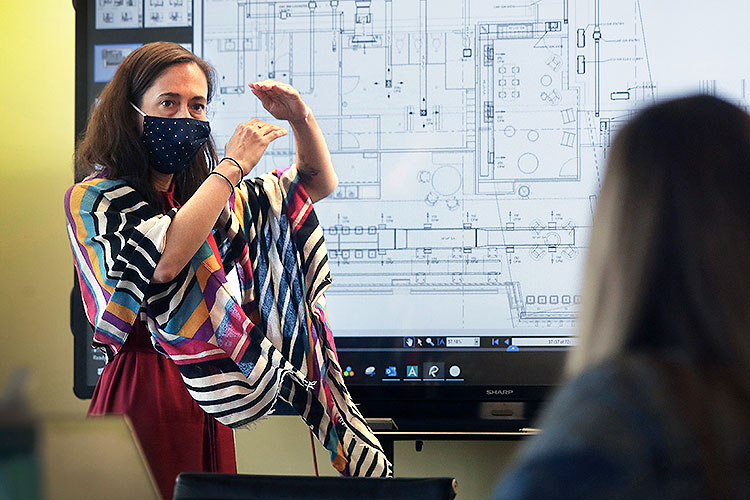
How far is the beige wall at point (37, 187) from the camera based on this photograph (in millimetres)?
2959

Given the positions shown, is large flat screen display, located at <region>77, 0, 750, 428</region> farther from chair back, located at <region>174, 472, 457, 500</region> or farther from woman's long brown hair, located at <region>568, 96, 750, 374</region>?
woman's long brown hair, located at <region>568, 96, 750, 374</region>

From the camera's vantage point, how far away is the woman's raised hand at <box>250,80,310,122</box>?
6.86ft

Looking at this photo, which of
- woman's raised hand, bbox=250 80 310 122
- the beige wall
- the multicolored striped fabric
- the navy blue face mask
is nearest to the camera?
the multicolored striped fabric

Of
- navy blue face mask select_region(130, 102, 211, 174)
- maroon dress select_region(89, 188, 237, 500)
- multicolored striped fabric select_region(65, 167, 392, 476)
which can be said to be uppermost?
navy blue face mask select_region(130, 102, 211, 174)

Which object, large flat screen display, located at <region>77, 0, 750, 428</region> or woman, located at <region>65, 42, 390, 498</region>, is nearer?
woman, located at <region>65, 42, 390, 498</region>

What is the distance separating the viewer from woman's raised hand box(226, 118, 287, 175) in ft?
6.64

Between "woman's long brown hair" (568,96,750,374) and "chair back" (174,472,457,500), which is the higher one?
"woman's long brown hair" (568,96,750,374)

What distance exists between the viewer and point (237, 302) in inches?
79.2

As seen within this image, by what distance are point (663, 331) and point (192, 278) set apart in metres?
1.34

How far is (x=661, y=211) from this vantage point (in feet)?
2.59

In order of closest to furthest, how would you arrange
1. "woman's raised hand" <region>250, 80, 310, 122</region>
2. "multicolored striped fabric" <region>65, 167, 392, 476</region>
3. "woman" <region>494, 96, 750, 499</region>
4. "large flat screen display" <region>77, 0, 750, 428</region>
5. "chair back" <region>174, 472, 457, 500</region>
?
"woman" <region>494, 96, 750, 499</region> < "chair back" <region>174, 472, 457, 500</region> < "multicolored striped fabric" <region>65, 167, 392, 476</region> < "woman's raised hand" <region>250, 80, 310, 122</region> < "large flat screen display" <region>77, 0, 750, 428</region>

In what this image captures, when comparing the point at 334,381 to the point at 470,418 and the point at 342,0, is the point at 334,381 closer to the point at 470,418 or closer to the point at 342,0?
the point at 470,418

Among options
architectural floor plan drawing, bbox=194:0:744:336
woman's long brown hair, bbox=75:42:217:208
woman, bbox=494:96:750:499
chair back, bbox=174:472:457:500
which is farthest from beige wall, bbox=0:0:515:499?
woman, bbox=494:96:750:499

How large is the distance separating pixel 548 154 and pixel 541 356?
60cm
